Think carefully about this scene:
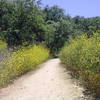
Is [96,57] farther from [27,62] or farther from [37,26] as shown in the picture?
[37,26]

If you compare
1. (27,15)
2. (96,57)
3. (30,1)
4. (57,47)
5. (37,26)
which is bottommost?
(57,47)

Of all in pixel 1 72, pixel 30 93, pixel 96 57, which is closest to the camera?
pixel 96 57

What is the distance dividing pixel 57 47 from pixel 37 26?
41.5 ft

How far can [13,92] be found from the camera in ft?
19.9

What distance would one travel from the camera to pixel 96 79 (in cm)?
528

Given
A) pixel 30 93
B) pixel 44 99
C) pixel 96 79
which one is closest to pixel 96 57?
pixel 96 79

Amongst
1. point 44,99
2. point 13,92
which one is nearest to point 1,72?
point 13,92

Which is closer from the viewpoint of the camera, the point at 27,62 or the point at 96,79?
the point at 96,79

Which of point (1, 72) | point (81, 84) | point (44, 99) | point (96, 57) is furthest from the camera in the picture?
point (81, 84)

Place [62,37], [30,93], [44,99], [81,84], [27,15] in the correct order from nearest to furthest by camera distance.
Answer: [44,99], [30,93], [81,84], [27,15], [62,37]

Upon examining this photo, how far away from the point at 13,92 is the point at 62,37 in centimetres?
2609

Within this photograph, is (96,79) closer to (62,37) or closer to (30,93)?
(30,93)

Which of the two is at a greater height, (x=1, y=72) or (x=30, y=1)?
(x=30, y=1)

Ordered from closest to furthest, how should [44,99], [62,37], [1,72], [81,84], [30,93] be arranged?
[44,99]
[30,93]
[1,72]
[81,84]
[62,37]
